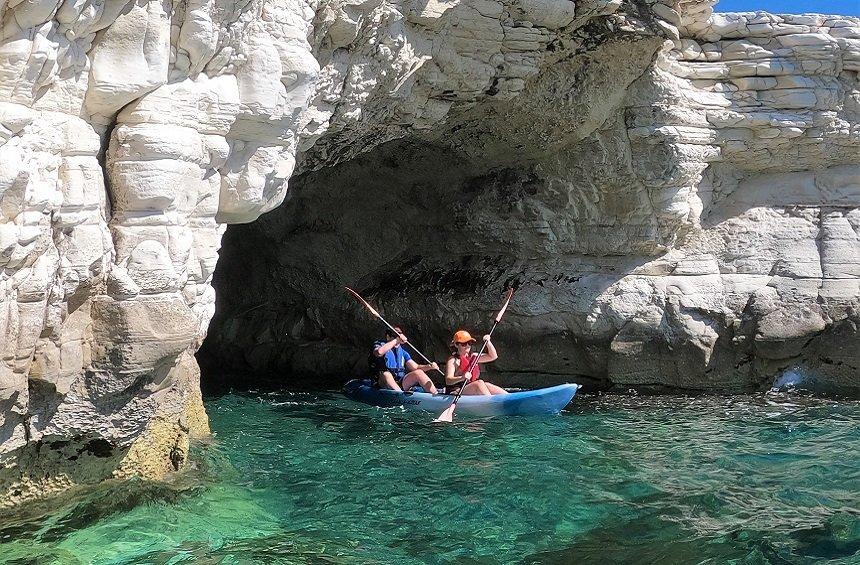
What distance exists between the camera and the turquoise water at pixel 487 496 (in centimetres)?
465

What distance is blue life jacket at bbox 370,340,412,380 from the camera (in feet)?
28.3

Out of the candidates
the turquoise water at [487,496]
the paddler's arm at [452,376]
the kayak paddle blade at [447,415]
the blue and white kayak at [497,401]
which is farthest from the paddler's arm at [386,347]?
the kayak paddle blade at [447,415]

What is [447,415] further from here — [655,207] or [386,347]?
[655,207]

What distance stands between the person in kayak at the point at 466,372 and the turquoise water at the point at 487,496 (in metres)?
0.56

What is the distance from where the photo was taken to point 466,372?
8.35 metres

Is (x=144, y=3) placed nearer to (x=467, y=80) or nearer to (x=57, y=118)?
(x=57, y=118)

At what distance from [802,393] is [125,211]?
22.5 feet

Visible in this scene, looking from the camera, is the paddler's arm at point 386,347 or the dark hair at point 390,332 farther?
the dark hair at point 390,332

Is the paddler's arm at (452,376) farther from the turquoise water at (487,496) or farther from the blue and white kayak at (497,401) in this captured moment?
the turquoise water at (487,496)

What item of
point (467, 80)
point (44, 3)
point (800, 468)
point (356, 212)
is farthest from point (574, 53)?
point (44, 3)

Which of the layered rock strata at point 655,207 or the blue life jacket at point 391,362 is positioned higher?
the layered rock strata at point 655,207

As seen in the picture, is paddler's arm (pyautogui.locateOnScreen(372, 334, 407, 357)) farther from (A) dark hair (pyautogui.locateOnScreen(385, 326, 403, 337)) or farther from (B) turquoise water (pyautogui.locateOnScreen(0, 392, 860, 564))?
(B) turquoise water (pyautogui.locateOnScreen(0, 392, 860, 564))

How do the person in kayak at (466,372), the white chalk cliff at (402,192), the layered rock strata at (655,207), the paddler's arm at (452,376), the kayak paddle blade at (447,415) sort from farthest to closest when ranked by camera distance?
the layered rock strata at (655,207), the paddler's arm at (452,376), the person in kayak at (466,372), the kayak paddle blade at (447,415), the white chalk cliff at (402,192)

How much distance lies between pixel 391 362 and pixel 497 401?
127 centimetres
